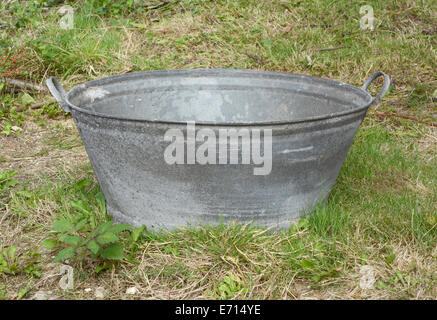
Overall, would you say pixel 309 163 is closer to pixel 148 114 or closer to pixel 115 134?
pixel 115 134

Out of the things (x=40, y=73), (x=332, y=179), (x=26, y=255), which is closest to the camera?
(x=26, y=255)

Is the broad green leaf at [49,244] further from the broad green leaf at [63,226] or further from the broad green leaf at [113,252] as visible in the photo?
the broad green leaf at [113,252]

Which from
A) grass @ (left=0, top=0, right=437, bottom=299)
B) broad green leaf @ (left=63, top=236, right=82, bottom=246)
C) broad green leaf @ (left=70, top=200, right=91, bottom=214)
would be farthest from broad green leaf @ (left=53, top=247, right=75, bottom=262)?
broad green leaf @ (left=70, top=200, right=91, bottom=214)

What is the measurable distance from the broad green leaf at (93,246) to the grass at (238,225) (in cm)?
18

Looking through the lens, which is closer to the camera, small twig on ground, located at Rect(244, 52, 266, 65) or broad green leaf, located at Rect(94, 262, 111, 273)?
broad green leaf, located at Rect(94, 262, 111, 273)

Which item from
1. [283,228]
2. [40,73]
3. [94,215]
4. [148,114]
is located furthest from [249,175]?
[40,73]

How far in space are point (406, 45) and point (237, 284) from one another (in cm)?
328

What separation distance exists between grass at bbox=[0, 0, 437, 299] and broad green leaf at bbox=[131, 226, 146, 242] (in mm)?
37

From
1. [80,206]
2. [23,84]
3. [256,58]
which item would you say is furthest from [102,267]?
[256,58]

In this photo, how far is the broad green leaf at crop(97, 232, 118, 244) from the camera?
1798 mm

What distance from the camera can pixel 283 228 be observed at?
6.86 ft

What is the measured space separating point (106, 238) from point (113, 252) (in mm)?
75

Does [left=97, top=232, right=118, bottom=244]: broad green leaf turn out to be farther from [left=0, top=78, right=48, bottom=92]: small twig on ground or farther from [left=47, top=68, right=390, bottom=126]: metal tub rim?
[left=0, top=78, right=48, bottom=92]: small twig on ground

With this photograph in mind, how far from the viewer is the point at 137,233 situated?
6.72ft
